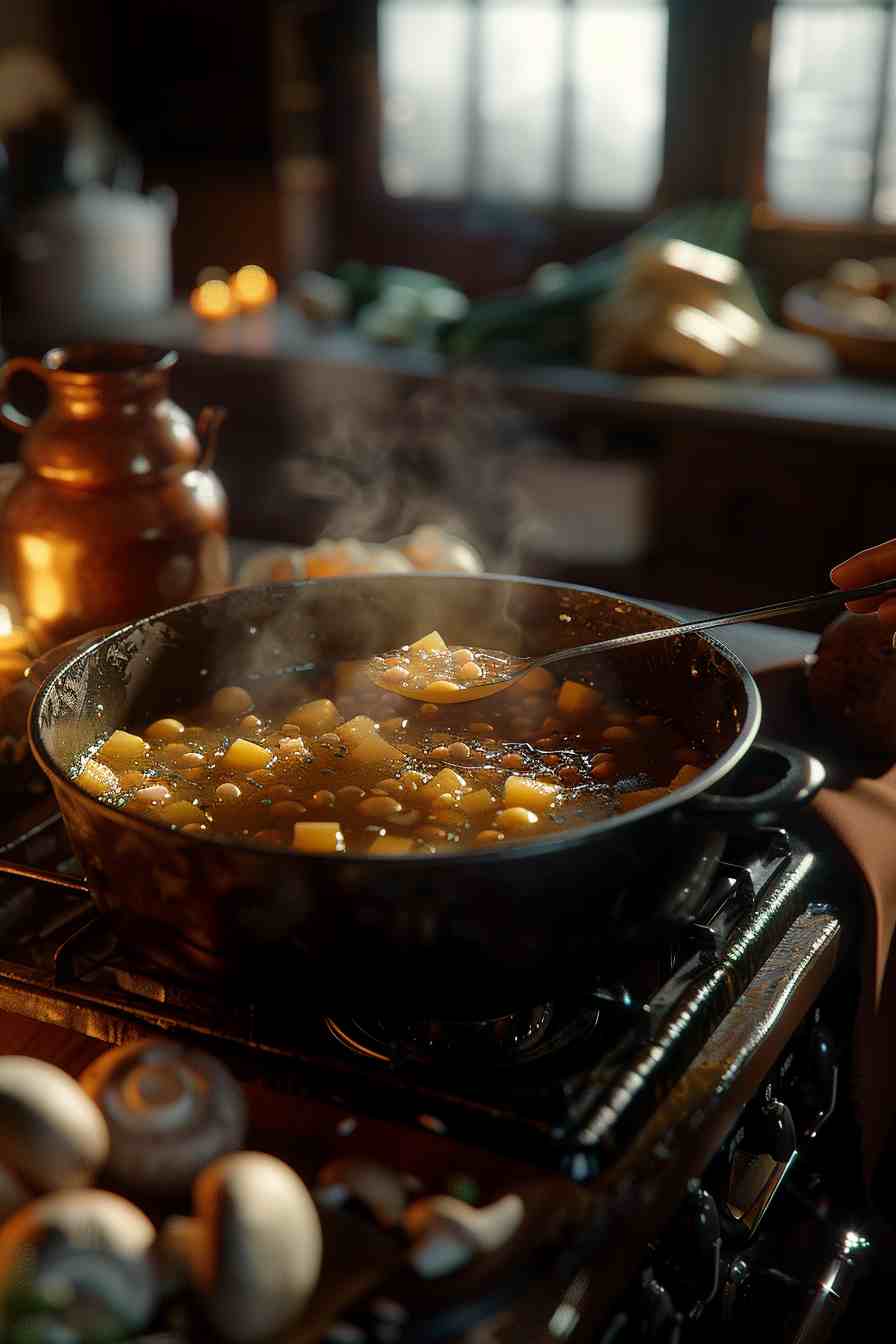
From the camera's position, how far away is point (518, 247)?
4.94 metres

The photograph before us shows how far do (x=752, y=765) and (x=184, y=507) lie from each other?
801 mm

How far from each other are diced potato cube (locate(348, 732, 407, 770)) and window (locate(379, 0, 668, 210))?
12.6 ft

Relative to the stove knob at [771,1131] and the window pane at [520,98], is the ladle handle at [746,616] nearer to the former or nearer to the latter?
the stove knob at [771,1131]

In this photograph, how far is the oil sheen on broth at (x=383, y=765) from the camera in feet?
3.85

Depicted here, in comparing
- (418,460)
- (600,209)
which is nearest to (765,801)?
(418,460)

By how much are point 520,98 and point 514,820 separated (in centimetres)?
419

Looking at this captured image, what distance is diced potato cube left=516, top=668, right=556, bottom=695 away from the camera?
57.9 inches

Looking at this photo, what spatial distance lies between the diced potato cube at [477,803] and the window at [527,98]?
392 cm

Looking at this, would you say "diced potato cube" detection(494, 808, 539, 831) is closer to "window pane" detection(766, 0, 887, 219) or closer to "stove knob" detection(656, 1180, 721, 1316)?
"stove knob" detection(656, 1180, 721, 1316)

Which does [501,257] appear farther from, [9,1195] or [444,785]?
[9,1195]

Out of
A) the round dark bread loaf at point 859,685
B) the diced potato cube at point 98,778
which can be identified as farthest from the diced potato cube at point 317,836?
the round dark bread loaf at point 859,685

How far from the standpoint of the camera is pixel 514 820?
1.16 metres

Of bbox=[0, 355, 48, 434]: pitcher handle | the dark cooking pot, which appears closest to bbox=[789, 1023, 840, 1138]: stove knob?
the dark cooking pot

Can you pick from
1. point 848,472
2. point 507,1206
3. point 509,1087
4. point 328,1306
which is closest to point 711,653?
point 509,1087
